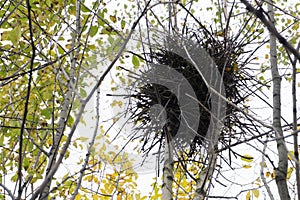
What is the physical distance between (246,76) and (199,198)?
0.91 m

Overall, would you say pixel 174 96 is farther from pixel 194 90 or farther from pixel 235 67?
pixel 235 67

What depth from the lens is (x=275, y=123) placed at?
43.4 inches

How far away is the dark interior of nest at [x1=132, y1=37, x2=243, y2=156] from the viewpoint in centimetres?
199

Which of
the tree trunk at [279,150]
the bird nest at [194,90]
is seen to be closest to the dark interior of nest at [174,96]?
the bird nest at [194,90]

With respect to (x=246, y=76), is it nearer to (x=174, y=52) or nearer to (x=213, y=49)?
(x=213, y=49)

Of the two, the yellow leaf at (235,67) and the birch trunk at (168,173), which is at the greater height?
the yellow leaf at (235,67)

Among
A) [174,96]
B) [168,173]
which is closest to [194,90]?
[174,96]

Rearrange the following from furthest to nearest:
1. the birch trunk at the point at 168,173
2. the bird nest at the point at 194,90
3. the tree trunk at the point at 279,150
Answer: the bird nest at the point at 194,90, the birch trunk at the point at 168,173, the tree trunk at the point at 279,150

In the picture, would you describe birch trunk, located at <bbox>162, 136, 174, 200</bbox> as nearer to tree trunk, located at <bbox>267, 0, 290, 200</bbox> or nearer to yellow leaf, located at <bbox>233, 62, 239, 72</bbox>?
yellow leaf, located at <bbox>233, 62, 239, 72</bbox>

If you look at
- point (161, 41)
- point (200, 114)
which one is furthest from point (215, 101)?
A: point (161, 41)

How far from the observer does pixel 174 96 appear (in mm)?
2012

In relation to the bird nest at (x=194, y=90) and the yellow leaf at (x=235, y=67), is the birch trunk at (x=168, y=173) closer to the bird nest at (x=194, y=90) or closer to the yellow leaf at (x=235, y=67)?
the bird nest at (x=194, y=90)

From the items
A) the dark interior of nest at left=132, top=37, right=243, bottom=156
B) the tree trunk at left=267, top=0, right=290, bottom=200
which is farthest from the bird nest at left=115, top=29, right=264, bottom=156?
the tree trunk at left=267, top=0, right=290, bottom=200

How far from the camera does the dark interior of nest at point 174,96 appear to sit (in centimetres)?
199
